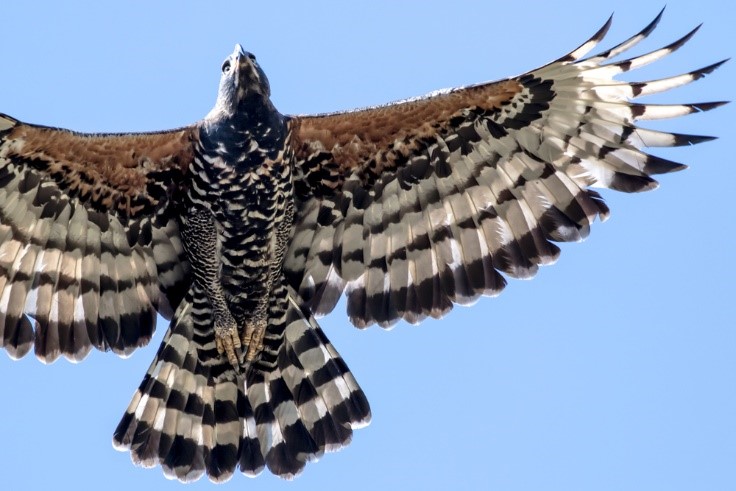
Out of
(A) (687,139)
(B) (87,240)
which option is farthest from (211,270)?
(A) (687,139)

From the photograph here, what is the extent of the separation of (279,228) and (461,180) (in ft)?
4.36

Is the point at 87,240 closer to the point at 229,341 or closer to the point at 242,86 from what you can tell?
the point at 229,341

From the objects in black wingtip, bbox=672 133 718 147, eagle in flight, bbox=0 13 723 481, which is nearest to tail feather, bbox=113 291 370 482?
eagle in flight, bbox=0 13 723 481

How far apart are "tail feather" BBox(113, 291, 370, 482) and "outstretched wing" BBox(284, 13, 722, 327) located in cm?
47

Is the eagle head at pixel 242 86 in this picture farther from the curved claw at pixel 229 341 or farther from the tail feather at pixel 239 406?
the curved claw at pixel 229 341

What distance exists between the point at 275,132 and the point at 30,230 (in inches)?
71.5

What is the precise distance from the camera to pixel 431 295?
920cm

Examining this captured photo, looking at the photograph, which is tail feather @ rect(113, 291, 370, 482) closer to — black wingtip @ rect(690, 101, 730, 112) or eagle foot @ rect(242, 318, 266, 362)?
eagle foot @ rect(242, 318, 266, 362)

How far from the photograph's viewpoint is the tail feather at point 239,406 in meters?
9.24

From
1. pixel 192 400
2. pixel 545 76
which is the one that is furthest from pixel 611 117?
pixel 192 400

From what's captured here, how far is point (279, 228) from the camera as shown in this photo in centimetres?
903

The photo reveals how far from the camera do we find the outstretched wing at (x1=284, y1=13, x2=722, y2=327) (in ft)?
28.4

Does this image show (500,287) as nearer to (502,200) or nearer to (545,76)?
(502,200)

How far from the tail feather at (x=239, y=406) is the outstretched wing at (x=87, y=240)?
0.36 m
